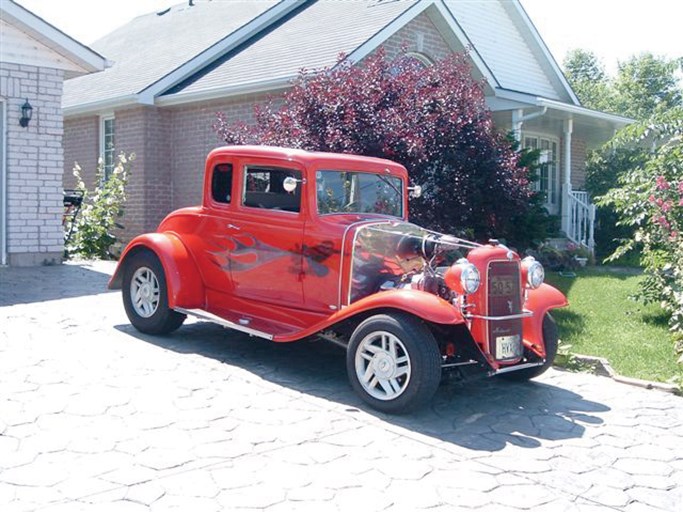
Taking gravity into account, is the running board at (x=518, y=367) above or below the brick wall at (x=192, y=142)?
below

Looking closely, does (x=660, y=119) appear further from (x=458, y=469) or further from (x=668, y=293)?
(x=458, y=469)

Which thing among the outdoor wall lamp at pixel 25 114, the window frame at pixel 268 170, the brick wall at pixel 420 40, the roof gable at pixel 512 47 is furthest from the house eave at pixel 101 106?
the window frame at pixel 268 170

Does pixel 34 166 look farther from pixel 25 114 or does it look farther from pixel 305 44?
Result: pixel 305 44

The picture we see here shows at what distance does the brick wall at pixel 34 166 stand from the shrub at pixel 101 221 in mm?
1609

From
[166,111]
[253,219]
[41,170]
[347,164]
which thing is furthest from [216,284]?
[166,111]

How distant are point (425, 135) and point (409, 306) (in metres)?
3.71

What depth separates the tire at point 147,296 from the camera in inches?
278

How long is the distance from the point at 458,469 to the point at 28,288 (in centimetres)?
669

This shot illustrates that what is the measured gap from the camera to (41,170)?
11.4 m

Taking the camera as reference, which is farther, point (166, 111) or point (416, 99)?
point (166, 111)

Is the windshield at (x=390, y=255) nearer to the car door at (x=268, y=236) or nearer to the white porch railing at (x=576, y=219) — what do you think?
the car door at (x=268, y=236)

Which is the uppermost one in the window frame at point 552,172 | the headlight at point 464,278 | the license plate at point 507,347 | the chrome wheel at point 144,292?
the window frame at point 552,172

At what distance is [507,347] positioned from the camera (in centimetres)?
558

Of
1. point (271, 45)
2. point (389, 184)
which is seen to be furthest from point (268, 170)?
point (271, 45)
